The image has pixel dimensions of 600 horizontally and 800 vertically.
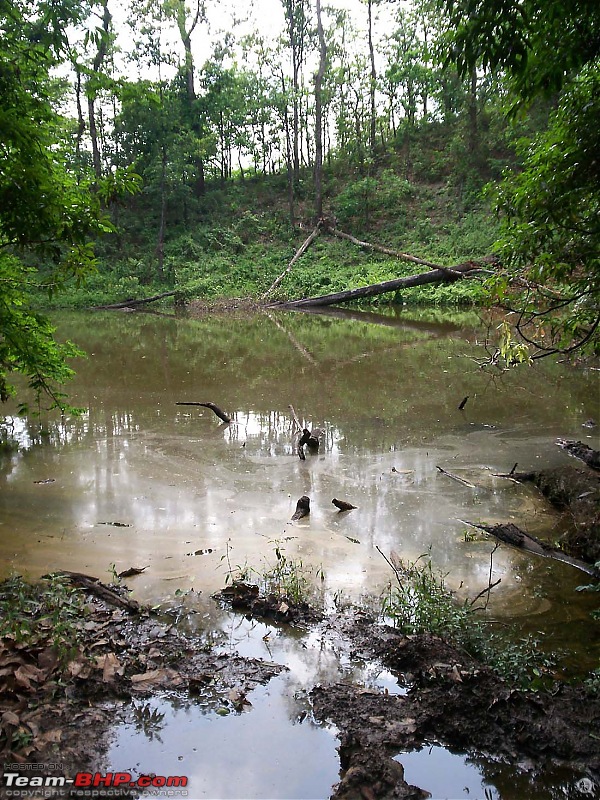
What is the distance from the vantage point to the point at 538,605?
4340mm

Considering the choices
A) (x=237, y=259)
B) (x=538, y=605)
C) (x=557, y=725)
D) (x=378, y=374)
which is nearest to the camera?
(x=557, y=725)

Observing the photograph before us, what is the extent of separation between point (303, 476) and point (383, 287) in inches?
687

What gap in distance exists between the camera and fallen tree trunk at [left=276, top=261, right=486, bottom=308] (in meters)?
21.9

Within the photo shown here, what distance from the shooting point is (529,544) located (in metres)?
5.18

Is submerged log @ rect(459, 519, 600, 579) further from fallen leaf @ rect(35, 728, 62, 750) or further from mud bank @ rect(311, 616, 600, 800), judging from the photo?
fallen leaf @ rect(35, 728, 62, 750)

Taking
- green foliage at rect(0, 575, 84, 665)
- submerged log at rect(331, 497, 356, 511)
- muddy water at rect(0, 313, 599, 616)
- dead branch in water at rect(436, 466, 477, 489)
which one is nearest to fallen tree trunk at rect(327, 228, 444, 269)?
muddy water at rect(0, 313, 599, 616)

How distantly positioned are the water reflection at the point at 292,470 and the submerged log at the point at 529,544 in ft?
0.41

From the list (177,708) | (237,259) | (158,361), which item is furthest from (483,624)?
(237,259)

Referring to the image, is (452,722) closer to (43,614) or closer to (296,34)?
(43,614)

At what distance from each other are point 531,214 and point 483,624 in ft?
9.34

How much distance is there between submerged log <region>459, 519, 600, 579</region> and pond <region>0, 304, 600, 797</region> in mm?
113

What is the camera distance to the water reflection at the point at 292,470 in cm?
498

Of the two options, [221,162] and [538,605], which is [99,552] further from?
[221,162]

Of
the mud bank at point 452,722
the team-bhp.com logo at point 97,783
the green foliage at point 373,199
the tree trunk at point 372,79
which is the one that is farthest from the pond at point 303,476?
the tree trunk at point 372,79
